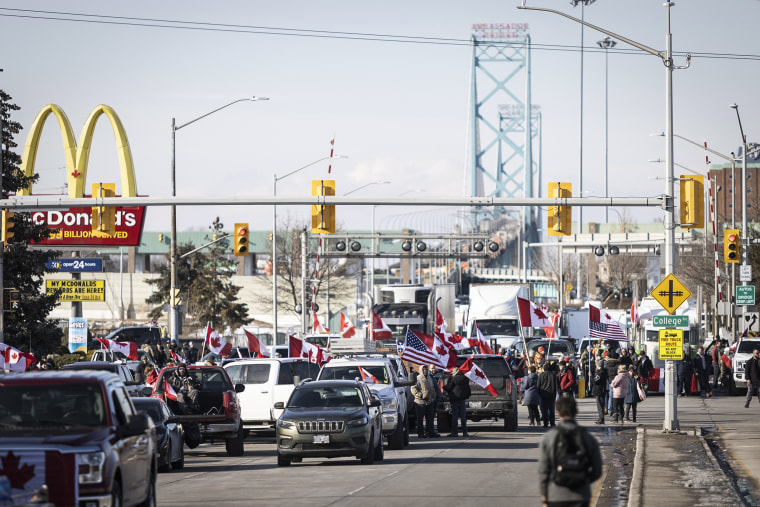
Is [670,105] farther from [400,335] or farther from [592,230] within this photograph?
[592,230]

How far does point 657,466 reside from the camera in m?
19.5

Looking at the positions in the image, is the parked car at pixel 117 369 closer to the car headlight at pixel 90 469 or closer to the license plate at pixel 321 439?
the license plate at pixel 321 439

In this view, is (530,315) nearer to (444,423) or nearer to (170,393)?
(444,423)

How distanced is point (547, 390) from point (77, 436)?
19.6 m

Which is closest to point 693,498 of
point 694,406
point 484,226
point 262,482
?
point 262,482

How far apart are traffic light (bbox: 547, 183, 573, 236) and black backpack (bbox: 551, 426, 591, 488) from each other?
1824cm

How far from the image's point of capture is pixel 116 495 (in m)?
11.6

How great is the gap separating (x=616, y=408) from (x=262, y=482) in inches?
583

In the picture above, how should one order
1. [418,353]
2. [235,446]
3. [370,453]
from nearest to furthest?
[370,453] → [235,446] → [418,353]

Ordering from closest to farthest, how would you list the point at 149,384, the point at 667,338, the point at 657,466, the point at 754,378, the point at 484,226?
1. the point at 657,466
2. the point at 667,338
3. the point at 149,384
4. the point at 754,378
5. the point at 484,226

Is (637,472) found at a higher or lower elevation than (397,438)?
higher

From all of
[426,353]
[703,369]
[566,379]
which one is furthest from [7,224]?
[703,369]

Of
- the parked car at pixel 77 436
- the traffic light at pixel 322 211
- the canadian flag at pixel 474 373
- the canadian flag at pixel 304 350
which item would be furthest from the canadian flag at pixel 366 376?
the parked car at pixel 77 436

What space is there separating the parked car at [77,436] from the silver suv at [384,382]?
1127 centimetres
